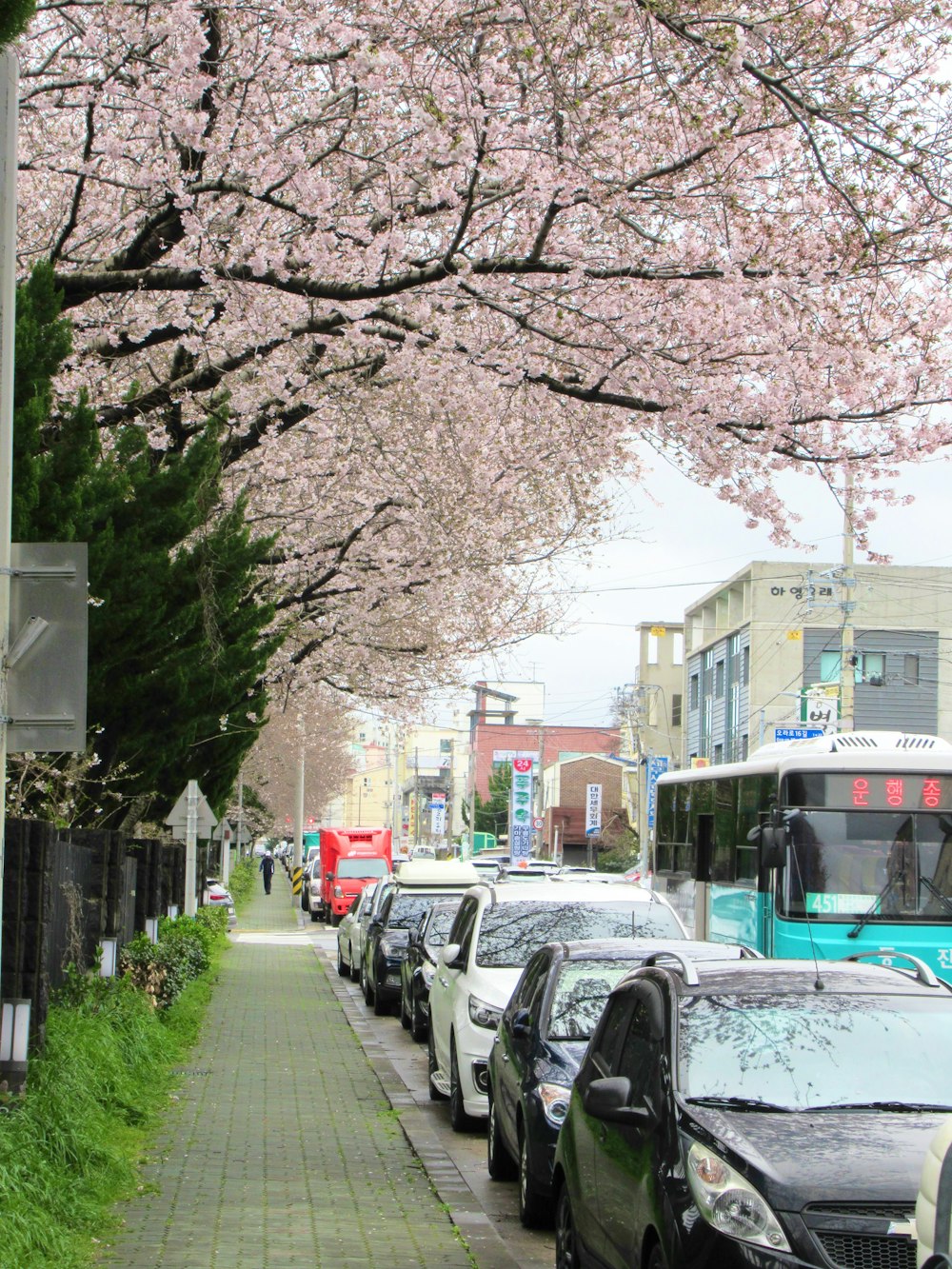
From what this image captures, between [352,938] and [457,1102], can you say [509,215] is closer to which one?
[457,1102]

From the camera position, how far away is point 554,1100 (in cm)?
857

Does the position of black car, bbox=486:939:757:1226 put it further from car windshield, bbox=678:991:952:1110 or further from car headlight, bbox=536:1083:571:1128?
car windshield, bbox=678:991:952:1110

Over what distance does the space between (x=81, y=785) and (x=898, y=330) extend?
8560 millimetres

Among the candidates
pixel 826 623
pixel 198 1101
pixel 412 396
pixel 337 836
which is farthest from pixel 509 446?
pixel 826 623

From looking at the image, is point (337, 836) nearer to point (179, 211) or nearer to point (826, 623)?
point (826, 623)

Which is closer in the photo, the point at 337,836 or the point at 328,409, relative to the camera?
the point at 328,409

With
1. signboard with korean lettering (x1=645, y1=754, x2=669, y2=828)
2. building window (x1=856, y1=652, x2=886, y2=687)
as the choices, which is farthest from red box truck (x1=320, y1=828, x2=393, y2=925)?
building window (x1=856, y1=652, x2=886, y2=687)

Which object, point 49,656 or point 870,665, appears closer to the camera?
point 49,656

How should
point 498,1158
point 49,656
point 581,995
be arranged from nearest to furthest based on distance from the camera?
1. point 49,656
2. point 581,995
3. point 498,1158

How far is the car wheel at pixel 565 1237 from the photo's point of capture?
6.99 m

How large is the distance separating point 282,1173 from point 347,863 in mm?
34849

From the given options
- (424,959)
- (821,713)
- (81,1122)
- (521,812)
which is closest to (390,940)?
(424,959)

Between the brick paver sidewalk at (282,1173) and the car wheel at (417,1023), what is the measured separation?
0.68m

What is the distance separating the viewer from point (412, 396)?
17.8 meters
